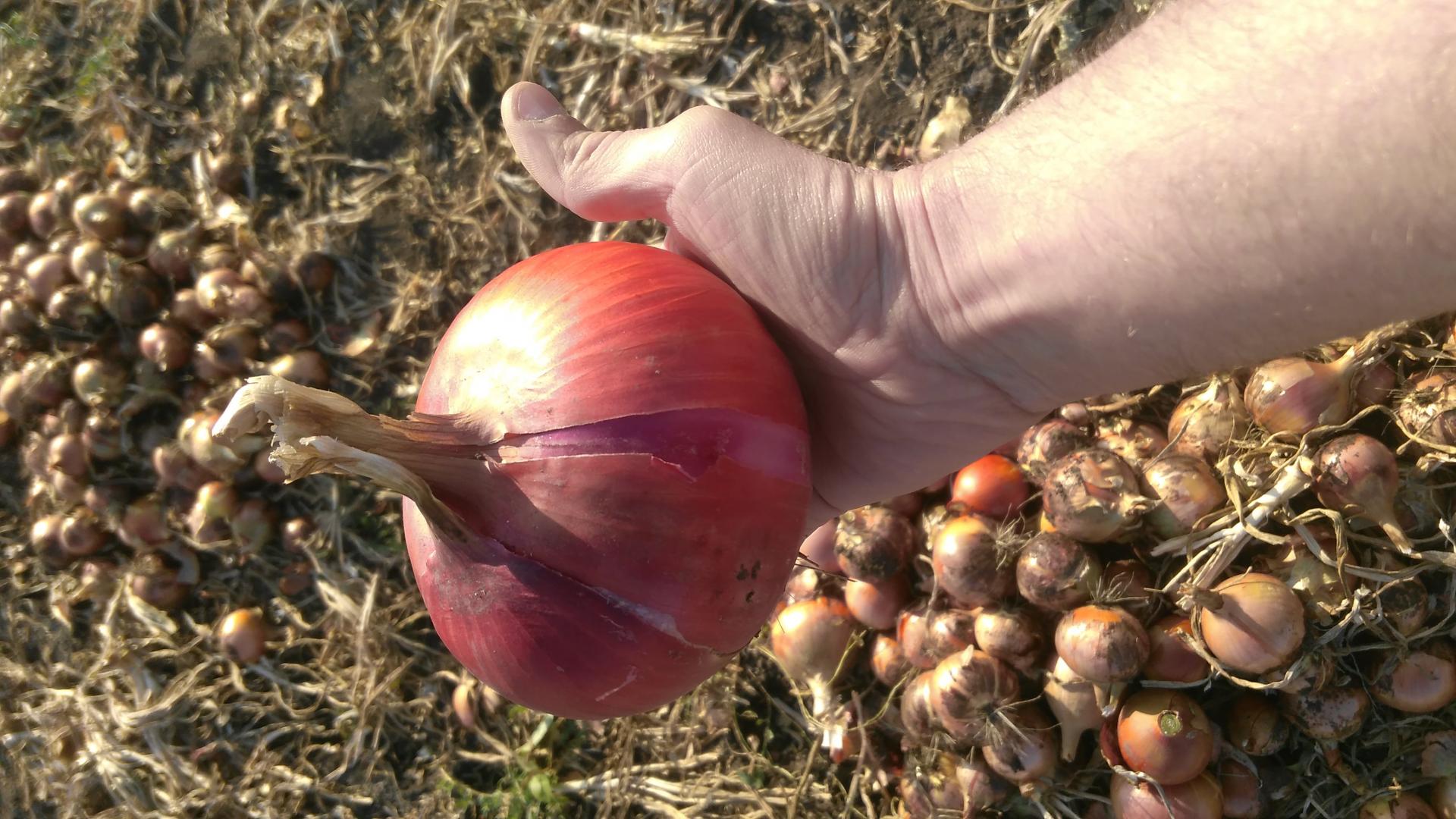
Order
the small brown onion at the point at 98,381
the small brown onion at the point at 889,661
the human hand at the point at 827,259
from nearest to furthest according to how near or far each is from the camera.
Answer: the human hand at the point at 827,259 < the small brown onion at the point at 889,661 < the small brown onion at the point at 98,381

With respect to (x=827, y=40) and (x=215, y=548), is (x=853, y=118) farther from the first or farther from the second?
(x=215, y=548)

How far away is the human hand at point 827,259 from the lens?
147 cm

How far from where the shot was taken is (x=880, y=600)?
83.0 inches

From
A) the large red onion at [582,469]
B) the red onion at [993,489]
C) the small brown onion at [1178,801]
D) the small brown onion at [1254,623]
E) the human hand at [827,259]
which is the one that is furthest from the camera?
the red onion at [993,489]

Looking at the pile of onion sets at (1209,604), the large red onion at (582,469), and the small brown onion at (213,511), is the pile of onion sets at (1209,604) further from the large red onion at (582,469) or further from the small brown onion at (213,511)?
the small brown onion at (213,511)

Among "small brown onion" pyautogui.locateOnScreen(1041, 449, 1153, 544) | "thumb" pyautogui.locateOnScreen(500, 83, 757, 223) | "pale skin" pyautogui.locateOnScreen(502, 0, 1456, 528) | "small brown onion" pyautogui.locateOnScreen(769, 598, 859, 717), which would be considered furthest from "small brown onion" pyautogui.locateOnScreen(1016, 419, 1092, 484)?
"thumb" pyautogui.locateOnScreen(500, 83, 757, 223)

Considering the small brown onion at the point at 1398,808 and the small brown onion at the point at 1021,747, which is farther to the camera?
the small brown onion at the point at 1021,747

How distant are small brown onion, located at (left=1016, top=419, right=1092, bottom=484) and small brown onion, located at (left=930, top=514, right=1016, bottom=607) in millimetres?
188

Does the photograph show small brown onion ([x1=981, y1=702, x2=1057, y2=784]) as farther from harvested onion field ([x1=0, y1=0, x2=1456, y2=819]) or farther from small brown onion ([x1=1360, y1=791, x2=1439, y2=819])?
small brown onion ([x1=1360, y1=791, x2=1439, y2=819])

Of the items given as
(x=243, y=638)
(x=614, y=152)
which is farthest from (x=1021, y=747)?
(x=243, y=638)

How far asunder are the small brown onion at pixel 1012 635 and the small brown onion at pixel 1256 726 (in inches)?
15.9

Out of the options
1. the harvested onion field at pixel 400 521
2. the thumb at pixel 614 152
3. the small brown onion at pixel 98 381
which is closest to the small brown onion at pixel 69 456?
the harvested onion field at pixel 400 521

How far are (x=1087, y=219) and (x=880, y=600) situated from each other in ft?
3.84

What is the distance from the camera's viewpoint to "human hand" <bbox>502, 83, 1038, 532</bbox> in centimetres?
147
